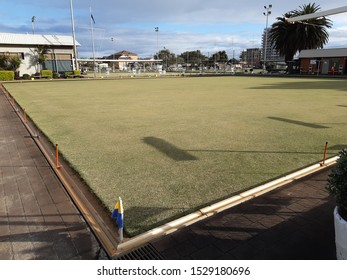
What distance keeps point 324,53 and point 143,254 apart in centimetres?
5552

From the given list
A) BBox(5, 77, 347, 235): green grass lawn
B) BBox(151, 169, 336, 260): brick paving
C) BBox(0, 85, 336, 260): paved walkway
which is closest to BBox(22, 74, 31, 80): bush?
BBox(5, 77, 347, 235): green grass lawn

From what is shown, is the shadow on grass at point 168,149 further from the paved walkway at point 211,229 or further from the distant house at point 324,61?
the distant house at point 324,61

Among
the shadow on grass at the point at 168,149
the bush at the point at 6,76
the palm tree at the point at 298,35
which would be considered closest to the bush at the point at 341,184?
the shadow on grass at the point at 168,149

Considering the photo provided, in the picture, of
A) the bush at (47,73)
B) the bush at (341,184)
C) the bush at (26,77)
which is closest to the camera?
the bush at (341,184)

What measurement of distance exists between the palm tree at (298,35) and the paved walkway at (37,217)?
60731 mm

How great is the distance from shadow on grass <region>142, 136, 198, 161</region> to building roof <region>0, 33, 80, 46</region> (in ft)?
154

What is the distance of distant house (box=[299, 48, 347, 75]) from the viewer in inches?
1829

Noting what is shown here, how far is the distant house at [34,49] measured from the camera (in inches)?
1766

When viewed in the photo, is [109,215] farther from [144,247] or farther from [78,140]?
[78,140]

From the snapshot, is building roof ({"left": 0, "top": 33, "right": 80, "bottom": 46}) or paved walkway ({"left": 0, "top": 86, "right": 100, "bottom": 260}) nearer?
paved walkway ({"left": 0, "top": 86, "right": 100, "bottom": 260})

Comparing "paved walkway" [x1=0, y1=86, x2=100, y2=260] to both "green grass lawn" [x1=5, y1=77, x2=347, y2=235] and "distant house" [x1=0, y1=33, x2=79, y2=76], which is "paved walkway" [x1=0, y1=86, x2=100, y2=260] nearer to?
"green grass lawn" [x1=5, y1=77, x2=347, y2=235]

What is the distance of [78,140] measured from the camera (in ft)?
26.5

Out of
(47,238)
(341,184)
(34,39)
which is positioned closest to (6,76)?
(34,39)
